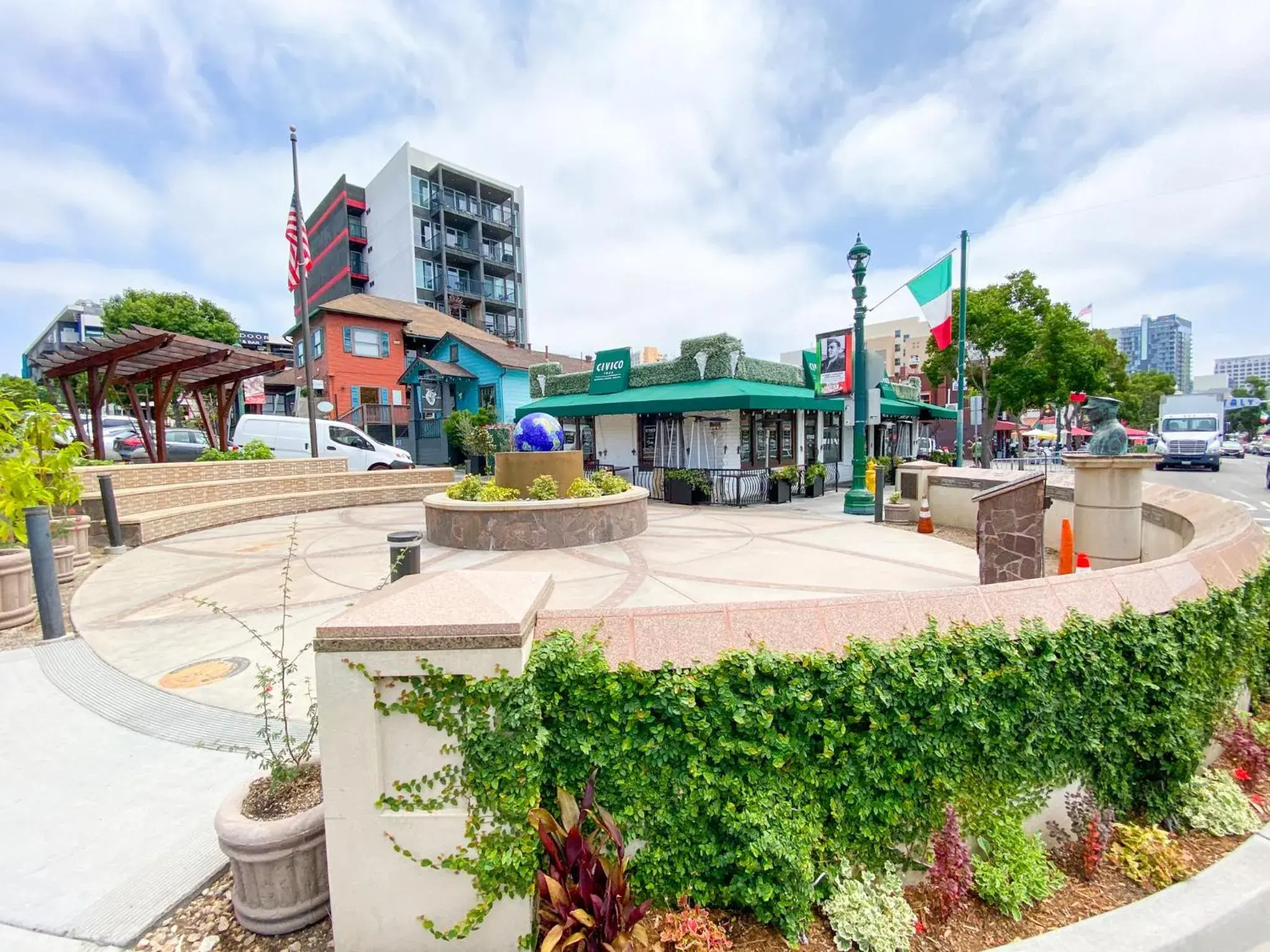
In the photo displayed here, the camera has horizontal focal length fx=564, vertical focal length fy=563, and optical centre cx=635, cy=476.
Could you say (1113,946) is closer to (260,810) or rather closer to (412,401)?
(260,810)

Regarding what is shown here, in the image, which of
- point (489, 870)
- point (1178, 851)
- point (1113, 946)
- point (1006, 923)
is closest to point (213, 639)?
point (489, 870)

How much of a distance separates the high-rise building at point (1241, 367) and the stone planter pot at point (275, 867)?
248 meters

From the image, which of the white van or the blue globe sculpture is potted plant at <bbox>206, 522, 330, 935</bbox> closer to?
the blue globe sculpture

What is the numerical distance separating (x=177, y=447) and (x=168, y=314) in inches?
816

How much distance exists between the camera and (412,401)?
3111 centimetres

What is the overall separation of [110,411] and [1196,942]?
225 feet

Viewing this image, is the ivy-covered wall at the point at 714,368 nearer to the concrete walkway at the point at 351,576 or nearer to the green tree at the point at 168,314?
the concrete walkway at the point at 351,576

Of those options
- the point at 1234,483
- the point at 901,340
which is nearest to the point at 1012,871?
the point at 1234,483

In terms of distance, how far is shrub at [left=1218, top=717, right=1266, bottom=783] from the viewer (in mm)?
3672

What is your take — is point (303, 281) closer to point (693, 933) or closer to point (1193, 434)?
point (693, 933)

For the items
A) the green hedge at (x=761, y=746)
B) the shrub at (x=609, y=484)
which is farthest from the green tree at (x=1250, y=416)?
the green hedge at (x=761, y=746)

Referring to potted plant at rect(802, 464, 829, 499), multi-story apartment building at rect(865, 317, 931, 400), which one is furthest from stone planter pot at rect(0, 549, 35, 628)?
multi-story apartment building at rect(865, 317, 931, 400)

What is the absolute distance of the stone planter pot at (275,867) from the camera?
7.92 ft

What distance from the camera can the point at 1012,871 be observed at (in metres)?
2.76
